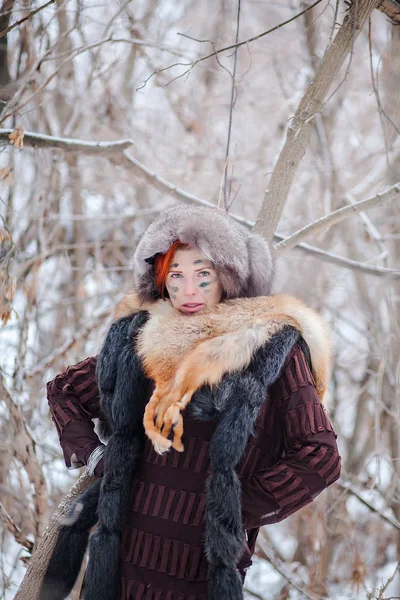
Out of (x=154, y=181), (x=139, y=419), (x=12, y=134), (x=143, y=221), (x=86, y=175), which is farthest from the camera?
(x=86, y=175)

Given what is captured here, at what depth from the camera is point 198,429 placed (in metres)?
1.87

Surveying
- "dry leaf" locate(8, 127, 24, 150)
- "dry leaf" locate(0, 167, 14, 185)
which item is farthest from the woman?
"dry leaf" locate(0, 167, 14, 185)

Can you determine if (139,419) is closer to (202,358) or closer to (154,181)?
(202,358)

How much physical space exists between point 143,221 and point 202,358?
11.5 feet

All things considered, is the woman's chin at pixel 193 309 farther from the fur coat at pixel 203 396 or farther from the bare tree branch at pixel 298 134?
the bare tree branch at pixel 298 134

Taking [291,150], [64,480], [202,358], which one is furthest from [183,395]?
[64,480]

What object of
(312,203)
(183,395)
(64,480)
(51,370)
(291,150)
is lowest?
(64,480)

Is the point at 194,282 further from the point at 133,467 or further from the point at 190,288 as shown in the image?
the point at 133,467

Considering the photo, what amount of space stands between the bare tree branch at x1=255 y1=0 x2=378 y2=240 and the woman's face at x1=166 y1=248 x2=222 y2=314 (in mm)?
487

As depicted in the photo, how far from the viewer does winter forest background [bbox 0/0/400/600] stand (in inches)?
120

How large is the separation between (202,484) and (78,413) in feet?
1.82

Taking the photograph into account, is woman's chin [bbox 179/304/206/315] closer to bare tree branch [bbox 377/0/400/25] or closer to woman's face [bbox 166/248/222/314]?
woman's face [bbox 166/248/222/314]

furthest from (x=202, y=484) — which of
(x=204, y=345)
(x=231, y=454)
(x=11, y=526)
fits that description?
(x=11, y=526)

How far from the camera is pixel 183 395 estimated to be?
1.83 meters
